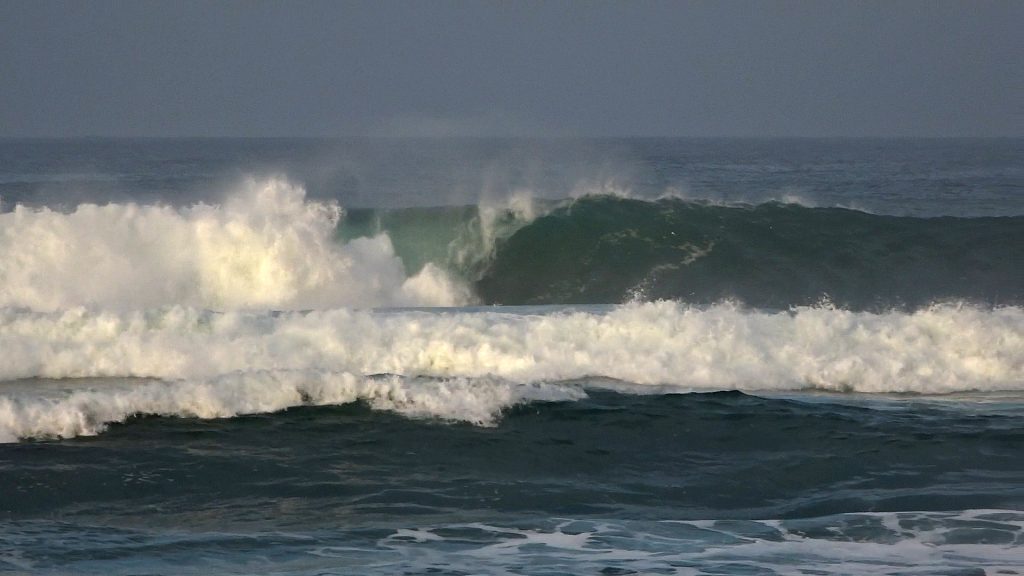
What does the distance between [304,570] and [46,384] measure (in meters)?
7.88

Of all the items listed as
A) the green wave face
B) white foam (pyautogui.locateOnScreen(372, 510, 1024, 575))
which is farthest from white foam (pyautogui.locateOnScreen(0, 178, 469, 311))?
white foam (pyautogui.locateOnScreen(372, 510, 1024, 575))

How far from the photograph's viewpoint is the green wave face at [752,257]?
23.8 meters

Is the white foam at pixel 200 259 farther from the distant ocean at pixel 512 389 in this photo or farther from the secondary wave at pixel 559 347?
the secondary wave at pixel 559 347

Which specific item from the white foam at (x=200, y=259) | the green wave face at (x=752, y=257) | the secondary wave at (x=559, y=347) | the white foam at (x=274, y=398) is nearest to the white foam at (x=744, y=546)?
the white foam at (x=274, y=398)

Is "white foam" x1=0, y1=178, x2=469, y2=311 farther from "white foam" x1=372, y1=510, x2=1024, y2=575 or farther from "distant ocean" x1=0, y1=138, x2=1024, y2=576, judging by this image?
"white foam" x1=372, y1=510, x2=1024, y2=575

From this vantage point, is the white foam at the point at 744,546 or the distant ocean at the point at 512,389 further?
the distant ocean at the point at 512,389

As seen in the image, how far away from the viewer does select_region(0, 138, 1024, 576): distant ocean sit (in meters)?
9.09

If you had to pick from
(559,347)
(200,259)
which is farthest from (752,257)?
(200,259)

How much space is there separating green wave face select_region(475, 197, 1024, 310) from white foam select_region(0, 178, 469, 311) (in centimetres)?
276

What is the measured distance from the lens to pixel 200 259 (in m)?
22.4

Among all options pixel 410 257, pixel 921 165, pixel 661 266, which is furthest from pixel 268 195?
pixel 921 165

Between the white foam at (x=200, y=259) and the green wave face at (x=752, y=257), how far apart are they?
276 centimetres

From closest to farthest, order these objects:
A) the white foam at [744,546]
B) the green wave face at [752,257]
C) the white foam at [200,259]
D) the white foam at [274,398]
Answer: the white foam at [744,546], the white foam at [274,398], the white foam at [200,259], the green wave face at [752,257]

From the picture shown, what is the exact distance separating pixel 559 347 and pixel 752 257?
33.6 feet
